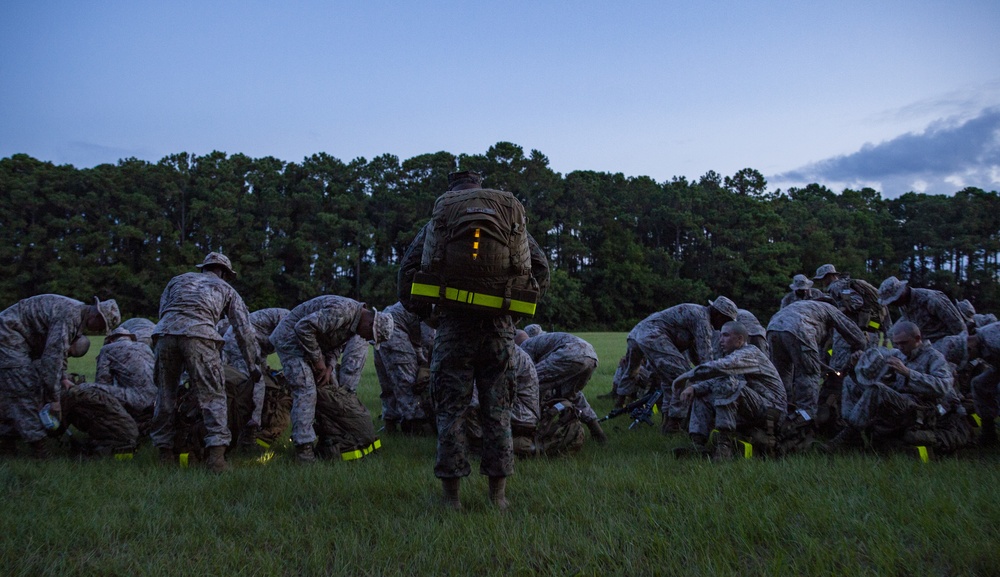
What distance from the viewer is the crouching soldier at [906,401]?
6512mm

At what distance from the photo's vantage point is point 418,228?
5016 cm

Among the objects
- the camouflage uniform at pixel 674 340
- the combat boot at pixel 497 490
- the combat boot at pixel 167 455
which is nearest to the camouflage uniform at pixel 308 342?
the combat boot at pixel 167 455

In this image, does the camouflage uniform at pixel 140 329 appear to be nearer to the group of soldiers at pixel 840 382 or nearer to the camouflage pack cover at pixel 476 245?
the camouflage pack cover at pixel 476 245

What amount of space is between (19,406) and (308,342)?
3222mm

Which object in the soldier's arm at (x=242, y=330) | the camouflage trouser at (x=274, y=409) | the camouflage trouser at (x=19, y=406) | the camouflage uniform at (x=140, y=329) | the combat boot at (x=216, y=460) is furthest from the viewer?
the camouflage uniform at (x=140, y=329)

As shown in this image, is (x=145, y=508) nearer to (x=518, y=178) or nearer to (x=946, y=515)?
(x=946, y=515)

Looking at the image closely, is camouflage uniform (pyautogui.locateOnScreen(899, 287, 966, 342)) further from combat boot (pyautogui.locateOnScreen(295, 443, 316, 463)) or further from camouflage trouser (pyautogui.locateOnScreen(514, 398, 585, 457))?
combat boot (pyautogui.locateOnScreen(295, 443, 316, 463))

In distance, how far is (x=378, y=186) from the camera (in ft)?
172

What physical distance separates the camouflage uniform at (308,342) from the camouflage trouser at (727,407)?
13.0 feet

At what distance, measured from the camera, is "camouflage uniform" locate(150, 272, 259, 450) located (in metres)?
6.58

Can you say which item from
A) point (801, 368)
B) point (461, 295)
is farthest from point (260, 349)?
point (801, 368)

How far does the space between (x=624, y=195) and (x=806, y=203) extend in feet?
75.9

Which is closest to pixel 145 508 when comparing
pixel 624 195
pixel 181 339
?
pixel 181 339

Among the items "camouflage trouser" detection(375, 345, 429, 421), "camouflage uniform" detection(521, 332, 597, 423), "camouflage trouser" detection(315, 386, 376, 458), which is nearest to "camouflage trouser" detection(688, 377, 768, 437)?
"camouflage uniform" detection(521, 332, 597, 423)
